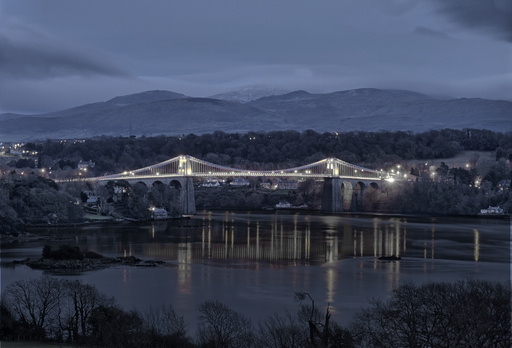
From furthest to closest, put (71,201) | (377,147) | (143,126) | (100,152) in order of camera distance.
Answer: (143,126) → (100,152) → (377,147) → (71,201)

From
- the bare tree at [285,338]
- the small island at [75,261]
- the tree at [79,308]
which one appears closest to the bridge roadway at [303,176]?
the small island at [75,261]

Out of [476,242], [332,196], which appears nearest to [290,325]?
[476,242]

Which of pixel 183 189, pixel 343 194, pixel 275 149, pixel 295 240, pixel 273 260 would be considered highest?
pixel 275 149

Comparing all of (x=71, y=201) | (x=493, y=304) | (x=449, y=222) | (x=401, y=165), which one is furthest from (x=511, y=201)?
(x=493, y=304)

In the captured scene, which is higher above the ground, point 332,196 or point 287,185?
point 287,185

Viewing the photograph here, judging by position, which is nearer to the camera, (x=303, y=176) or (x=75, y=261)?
(x=75, y=261)

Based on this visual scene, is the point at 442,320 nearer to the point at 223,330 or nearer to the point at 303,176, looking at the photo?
the point at 223,330

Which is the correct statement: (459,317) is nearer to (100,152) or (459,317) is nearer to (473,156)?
(473,156)
